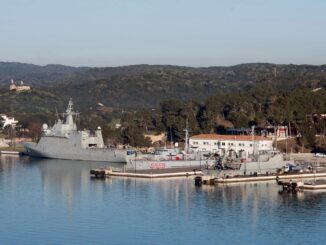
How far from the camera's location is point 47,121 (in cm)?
7719

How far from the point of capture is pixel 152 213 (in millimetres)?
30375

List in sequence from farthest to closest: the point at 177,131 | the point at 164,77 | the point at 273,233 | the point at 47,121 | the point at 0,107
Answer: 1. the point at 164,77
2. the point at 0,107
3. the point at 47,121
4. the point at 177,131
5. the point at 273,233

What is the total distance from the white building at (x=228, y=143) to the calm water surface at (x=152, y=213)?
11.9m

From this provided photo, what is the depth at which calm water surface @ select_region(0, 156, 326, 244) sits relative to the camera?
26.0 metres

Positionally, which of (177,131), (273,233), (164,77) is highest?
(164,77)

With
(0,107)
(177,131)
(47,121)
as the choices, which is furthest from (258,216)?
(0,107)

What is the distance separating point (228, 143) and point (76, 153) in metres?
9.53

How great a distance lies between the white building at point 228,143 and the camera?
2029 inches

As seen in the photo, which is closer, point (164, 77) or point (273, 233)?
point (273, 233)

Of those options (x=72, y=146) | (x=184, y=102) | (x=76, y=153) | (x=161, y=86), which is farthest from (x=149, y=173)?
(x=161, y=86)

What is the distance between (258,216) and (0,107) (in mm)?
60595

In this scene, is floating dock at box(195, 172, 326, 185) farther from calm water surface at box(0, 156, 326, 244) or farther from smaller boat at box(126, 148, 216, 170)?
smaller boat at box(126, 148, 216, 170)

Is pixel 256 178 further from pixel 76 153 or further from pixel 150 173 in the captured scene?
pixel 76 153

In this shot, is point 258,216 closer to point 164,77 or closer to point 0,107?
point 0,107
